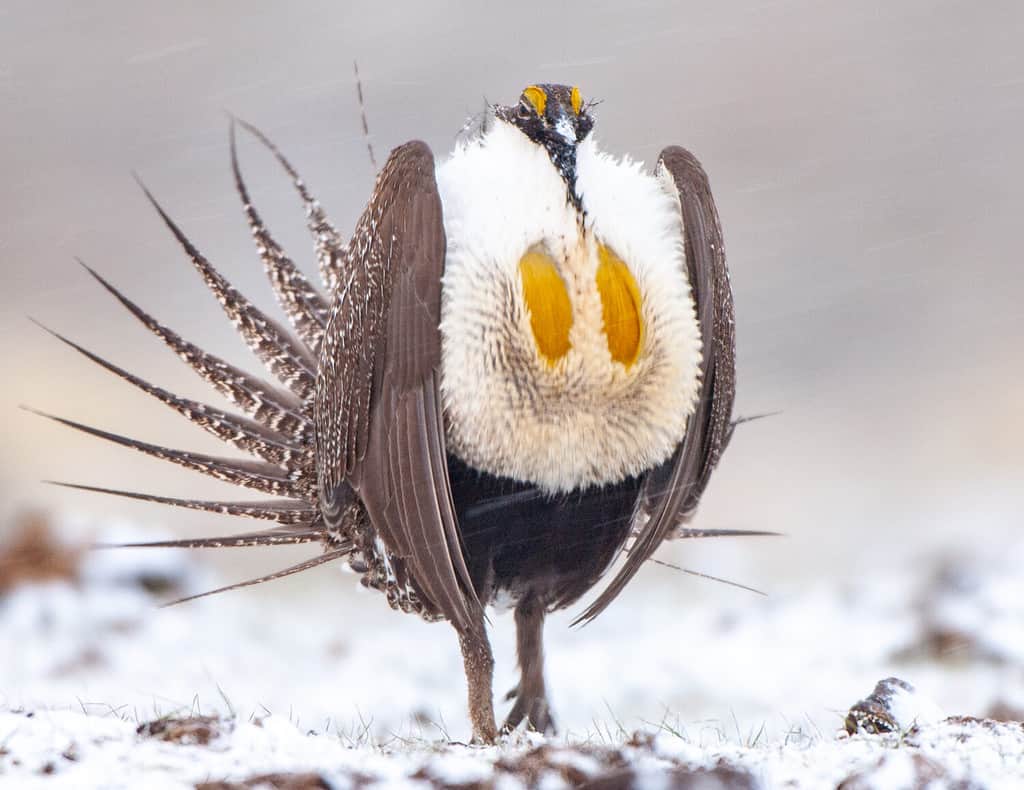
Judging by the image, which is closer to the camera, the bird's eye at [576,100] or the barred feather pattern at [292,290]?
the bird's eye at [576,100]

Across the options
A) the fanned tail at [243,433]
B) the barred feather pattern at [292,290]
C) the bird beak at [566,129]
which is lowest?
the fanned tail at [243,433]

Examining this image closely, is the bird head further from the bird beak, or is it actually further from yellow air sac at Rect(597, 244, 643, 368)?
yellow air sac at Rect(597, 244, 643, 368)

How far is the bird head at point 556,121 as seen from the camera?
9.07 ft

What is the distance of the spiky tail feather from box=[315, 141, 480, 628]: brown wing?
464 mm

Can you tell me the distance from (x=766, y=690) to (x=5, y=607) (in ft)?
12.3

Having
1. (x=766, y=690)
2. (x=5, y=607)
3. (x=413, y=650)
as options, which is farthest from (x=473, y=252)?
(x=5, y=607)

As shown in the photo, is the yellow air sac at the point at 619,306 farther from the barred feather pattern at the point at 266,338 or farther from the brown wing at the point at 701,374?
the barred feather pattern at the point at 266,338

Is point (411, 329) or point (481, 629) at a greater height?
point (411, 329)

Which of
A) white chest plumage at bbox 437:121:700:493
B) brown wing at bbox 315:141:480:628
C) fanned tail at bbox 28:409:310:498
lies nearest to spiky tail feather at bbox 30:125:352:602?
fanned tail at bbox 28:409:310:498

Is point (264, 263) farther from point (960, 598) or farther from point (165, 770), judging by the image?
point (960, 598)

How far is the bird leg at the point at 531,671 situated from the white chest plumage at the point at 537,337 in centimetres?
65

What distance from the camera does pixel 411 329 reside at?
274 centimetres

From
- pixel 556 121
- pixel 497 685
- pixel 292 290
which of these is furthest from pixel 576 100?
pixel 497 685

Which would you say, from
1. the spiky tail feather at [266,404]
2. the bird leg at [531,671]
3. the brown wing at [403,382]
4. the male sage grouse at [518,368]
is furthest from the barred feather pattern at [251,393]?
the bird leg at [531,671]
